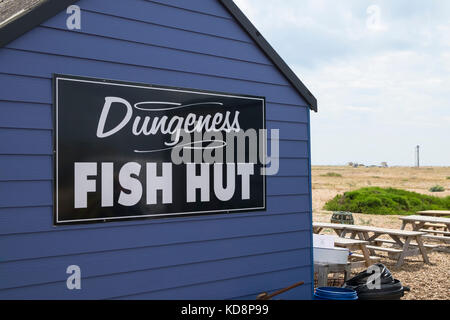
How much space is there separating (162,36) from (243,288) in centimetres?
285

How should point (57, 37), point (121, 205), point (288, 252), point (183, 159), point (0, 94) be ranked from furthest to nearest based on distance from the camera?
1. point (288, 252)
2. point (183, 159)
3. point (121, 205)
4. point (57, 37)
5. point (0, 94)

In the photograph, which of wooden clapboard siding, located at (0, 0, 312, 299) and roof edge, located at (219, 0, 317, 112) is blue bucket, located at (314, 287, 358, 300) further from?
roof edge, located at (219, 0, 317, 112)

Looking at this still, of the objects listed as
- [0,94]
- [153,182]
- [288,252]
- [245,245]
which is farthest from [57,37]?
[288,252]

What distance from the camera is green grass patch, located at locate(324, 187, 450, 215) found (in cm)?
2080

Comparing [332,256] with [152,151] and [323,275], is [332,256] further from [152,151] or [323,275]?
[152,151]

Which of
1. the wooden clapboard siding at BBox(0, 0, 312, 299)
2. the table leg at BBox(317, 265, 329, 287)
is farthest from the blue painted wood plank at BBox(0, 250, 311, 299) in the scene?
the table leg at BBox(317, 265, 329, 287)

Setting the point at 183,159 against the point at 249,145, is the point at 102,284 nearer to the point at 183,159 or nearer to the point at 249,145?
the point at 183,159

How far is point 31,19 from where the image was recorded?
388 centimetres

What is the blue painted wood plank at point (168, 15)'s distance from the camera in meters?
4.35

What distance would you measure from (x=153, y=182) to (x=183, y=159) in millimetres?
410

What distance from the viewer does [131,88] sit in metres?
4.44

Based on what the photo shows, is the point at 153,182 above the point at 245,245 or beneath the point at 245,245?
above

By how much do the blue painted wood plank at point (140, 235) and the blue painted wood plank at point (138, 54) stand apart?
1.57 meters

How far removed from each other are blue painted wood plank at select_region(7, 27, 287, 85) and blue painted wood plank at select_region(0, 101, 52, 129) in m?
0.49
